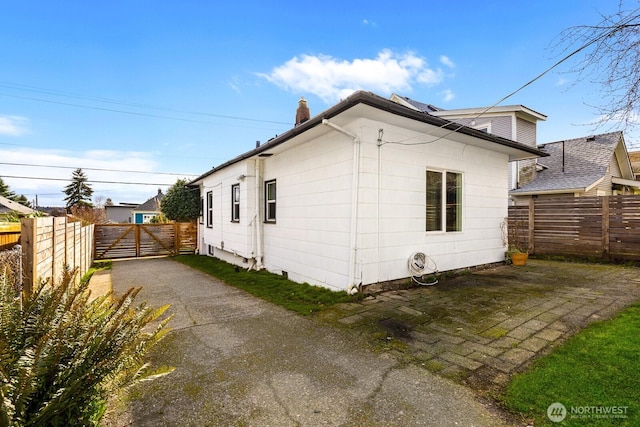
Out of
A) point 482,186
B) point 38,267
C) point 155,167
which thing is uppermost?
point 155,167

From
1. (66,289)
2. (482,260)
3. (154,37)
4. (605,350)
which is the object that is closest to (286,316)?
(66,289)

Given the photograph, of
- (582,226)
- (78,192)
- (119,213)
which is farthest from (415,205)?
(119,213)

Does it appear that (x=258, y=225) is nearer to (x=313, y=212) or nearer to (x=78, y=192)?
(x=313, y=212)

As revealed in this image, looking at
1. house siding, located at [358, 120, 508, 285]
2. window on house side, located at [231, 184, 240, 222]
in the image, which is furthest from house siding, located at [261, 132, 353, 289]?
window on house side, located at [231, 184, 240, 222]

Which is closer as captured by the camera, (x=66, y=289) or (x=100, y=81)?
(x=66, y=289)

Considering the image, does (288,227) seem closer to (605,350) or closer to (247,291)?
(247,291)

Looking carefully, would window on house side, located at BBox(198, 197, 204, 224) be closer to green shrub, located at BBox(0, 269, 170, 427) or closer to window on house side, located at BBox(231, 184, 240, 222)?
window on house side, located at BBox(231, 184, 240, 222)

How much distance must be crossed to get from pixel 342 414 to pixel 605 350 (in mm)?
2823

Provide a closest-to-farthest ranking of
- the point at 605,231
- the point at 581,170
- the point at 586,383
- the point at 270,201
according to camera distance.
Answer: the point at 586,383 → the point at 270,201 → the point at 605,231 → the point at 581,170

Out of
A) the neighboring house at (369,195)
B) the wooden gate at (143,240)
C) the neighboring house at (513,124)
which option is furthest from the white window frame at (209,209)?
the neighboring house at (513,124)

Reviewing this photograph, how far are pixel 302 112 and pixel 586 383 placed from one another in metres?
9.04

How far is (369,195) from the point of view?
525 centimetres

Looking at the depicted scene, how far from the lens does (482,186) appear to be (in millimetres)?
7477

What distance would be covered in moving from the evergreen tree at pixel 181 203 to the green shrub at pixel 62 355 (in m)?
12.5
